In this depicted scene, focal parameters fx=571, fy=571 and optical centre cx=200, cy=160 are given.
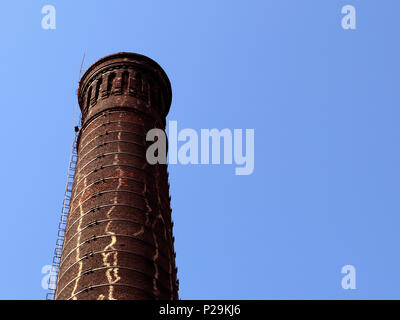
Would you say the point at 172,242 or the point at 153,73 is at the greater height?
the point at 153,73

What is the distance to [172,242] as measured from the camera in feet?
77.6

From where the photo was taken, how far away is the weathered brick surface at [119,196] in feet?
66.0

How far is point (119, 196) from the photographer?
2252 centimetres

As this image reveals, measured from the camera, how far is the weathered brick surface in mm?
20125
